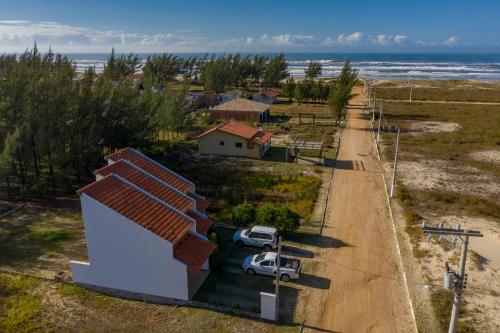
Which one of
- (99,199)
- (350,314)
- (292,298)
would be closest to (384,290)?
(350,314)

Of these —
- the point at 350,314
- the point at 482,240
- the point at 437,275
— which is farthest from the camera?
the point at 482,240

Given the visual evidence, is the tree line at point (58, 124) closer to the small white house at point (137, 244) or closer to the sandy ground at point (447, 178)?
the small white house at point (137, 244)

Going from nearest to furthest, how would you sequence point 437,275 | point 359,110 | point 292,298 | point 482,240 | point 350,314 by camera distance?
point 350,314, point 292,298, point 437,275, point 482,240, point 359,110

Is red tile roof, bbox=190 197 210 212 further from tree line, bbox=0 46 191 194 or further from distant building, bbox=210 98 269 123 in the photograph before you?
distant building, bbox=210 98 269 123

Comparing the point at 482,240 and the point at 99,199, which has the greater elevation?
the point at 99,199

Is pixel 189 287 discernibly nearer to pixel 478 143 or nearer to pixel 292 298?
pixel 292 298

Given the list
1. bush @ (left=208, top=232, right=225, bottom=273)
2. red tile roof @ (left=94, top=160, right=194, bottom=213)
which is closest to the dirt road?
bush @ (left=208, top=232, right=225, bottom=273)

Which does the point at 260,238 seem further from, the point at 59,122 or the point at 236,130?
the point at 236,130

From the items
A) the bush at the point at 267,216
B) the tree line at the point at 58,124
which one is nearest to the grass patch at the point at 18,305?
the tree line at the point at 58,124

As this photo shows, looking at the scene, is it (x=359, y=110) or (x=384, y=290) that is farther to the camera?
(x=359, y=110)
